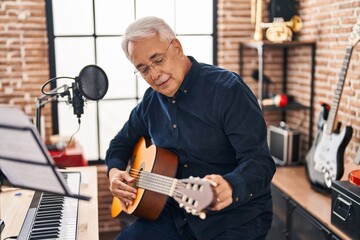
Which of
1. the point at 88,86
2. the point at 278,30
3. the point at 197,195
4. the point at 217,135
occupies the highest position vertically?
the point at 278,30

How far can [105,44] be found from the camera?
366 centimetres

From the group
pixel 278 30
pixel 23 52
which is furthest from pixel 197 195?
pixel 23 52

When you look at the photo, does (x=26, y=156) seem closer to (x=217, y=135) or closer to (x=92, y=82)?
(x=217, y=135)

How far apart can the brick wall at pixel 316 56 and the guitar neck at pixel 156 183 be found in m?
1.33

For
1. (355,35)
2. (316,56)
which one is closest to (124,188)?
(355,35)

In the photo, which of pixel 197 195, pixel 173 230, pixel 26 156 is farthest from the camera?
pixel 173 230

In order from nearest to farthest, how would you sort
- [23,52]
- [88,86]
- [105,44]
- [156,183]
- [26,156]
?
[26,156], [156,183], [88,86], [23,52], [105,44]

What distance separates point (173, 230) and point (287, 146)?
1.72 metres

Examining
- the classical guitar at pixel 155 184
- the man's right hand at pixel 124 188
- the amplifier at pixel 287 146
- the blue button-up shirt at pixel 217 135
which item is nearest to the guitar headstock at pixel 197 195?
the classical guitar at pixel 155 184

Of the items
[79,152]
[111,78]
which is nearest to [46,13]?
[111,78]

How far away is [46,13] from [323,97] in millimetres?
2285

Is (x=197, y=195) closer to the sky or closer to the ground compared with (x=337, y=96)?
closer to the ground

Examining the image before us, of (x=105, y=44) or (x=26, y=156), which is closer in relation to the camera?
(x=26, y=156)

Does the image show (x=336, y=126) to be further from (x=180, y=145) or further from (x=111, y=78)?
(x=111, y=78)
